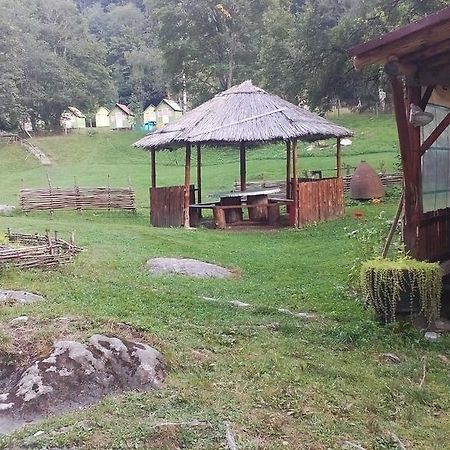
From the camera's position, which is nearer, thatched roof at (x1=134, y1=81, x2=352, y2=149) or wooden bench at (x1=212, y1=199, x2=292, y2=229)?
thatched roof at (x1=134, y1=81, x2=352, y2=149)

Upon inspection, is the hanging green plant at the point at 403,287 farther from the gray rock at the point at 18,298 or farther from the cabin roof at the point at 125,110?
the cabin roof at the point at 125,110

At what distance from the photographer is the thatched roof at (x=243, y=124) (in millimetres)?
15523

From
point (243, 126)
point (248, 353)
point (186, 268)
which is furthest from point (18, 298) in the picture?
point (243, 126)

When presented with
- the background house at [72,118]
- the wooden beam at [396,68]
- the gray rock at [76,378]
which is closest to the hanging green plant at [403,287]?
the wooden beam at [396,68]

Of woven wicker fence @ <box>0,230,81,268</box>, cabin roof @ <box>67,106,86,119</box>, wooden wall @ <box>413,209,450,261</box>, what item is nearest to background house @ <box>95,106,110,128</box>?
cabin roof @ <box>67,106,86,119</box>

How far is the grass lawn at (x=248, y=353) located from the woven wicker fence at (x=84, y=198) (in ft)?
23.9

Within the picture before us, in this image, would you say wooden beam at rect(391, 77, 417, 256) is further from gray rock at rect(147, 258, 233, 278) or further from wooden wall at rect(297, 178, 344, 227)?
wooden wall at rect(297, 178, 344, 227)

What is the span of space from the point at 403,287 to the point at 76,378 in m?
3.35

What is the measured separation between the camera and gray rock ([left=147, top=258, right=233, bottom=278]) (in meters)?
9.74

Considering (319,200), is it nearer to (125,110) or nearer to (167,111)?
(167,111)

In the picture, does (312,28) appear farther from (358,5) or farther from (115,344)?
(115,344)

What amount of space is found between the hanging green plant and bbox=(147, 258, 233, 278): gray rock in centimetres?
353

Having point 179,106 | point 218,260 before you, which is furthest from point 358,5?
point 179,106

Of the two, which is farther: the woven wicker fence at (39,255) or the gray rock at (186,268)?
the gray rock at (186,268)
